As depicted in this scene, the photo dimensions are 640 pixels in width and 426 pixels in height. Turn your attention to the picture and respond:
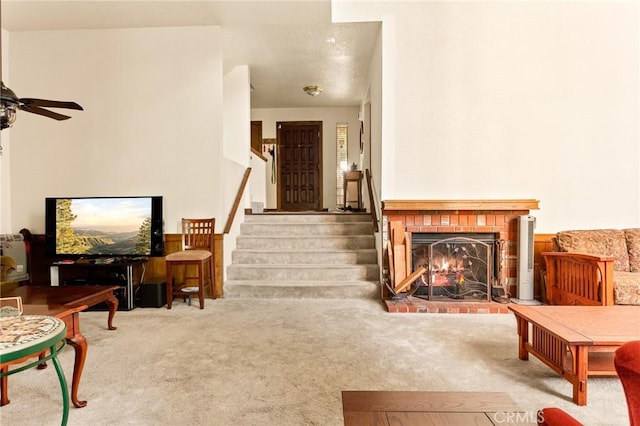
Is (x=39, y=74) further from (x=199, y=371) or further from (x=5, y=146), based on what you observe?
(x=199, y=371)

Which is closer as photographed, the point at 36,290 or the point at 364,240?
the point at 36,290

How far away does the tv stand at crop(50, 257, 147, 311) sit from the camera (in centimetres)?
405

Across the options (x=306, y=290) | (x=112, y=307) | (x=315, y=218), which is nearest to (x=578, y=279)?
(x=306, y=290)

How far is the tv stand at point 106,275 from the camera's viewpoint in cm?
405

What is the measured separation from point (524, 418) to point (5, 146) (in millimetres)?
5788

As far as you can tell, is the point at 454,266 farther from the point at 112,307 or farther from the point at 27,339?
the point at 27,339

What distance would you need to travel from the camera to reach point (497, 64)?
422 cm

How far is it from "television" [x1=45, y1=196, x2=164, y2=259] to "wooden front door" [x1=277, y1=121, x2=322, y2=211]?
15.1ft

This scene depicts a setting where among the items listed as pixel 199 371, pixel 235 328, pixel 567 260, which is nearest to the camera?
pixel 199 371

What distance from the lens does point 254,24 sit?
4.48 m

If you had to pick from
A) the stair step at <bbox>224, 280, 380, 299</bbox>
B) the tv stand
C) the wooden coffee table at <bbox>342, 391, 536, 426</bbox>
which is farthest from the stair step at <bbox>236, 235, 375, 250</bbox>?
the wooden coffee table at <bbox>342, 391, 536, 426</bbox>

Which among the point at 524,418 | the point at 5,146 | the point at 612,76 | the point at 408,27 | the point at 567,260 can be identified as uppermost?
the point at 408,27

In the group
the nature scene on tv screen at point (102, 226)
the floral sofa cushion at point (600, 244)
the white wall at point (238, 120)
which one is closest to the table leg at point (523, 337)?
the floral sofa cushion at point (600, 244)

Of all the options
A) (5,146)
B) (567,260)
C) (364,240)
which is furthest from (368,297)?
(5,146)
